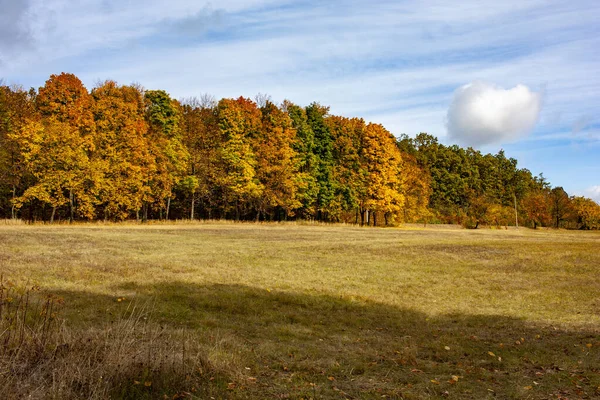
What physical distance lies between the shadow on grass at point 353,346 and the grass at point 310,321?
1.7 inches

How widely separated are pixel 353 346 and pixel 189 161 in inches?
1897

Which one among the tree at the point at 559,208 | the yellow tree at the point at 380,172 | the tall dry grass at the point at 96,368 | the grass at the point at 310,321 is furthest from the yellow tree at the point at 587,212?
the tall dry grass at the point at 96,368

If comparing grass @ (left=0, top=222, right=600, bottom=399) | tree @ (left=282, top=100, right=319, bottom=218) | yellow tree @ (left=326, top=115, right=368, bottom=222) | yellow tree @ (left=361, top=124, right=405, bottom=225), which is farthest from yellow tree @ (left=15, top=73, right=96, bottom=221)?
yellow tree @ (left=361, top=124, right=405, bottom=225)

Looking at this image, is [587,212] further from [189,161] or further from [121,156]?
[121,156]

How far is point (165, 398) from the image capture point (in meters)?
6.46

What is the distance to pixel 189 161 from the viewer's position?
55312 millimetres

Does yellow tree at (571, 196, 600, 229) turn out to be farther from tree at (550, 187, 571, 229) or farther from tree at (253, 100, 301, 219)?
tree at (253, 100, 301, 219)

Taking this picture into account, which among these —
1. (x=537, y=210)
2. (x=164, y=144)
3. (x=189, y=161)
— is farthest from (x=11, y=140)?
(x=537, y=210)

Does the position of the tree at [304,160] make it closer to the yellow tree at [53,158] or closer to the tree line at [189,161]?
the tree line at [189,161]

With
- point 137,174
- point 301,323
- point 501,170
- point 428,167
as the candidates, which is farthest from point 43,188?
point 501,170

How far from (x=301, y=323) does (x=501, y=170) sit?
109m

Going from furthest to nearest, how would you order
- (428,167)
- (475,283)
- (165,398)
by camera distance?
(428,167)
(475,283)
(165,398)

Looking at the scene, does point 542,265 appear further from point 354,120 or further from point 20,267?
point 354,120

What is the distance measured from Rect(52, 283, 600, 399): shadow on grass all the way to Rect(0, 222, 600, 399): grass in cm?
4
